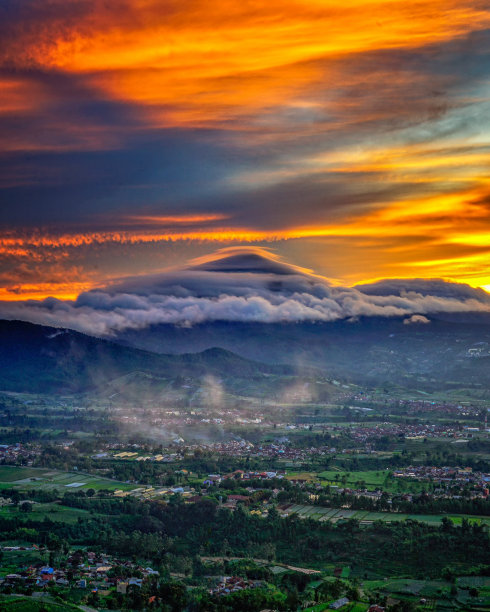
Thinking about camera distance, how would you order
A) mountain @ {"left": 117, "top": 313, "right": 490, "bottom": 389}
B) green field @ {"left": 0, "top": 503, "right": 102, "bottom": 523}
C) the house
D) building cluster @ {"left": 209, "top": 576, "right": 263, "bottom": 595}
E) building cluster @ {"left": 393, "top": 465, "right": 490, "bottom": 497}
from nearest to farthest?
1. the house
2. building cluster @ {"left": 209, "top": 576, "right": 263, "bottom": 595}
3. green field @ {"left": 0, "top": 503, "right": 102, "bottom": 523}
4. building cluster @ {"left": 393, "top": 465, "right": 490, "bottom": 497}
5. mountain @ {"left": 117, "top": 313, "right": 490, "bottom": 389}

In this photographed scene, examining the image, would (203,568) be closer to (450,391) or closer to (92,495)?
(92,495)

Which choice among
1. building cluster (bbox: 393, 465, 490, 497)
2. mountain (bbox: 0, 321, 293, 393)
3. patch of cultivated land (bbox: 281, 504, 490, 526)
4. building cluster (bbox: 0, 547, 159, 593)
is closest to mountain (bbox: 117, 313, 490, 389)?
mountain (bbox: 0, 321, 293, 393)

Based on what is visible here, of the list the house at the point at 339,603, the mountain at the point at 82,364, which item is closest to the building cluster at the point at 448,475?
the house at the point at 339,603

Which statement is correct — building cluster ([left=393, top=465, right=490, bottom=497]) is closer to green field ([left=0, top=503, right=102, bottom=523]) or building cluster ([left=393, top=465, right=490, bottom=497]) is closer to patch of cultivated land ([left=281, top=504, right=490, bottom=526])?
patch of cultivated land ([left=281, top=504, right=490, bottom=526])

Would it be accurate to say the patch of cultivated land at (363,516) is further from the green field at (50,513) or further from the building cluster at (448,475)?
the green field at (50,513)

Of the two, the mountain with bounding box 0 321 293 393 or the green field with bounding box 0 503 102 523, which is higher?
the mountain with bounding box 0 321 293 393

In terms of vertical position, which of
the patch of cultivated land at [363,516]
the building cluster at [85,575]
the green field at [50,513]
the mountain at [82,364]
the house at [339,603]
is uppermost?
the mountain at [82,364]
